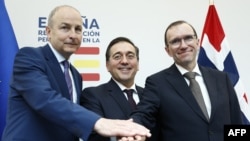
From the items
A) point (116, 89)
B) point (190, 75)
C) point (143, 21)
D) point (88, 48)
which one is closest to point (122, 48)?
point (116, 89)

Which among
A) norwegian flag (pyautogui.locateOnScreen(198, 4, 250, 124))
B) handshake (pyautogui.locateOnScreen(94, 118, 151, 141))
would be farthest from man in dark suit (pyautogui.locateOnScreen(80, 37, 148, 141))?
norwegian flag (pyautogui.locateOnScreen(198, 4, 250, 124))

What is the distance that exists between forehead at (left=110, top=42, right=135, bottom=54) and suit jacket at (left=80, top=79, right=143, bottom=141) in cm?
30

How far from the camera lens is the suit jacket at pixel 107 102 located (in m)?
1.85

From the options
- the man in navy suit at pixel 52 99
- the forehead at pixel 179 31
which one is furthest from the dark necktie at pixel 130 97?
the forehead at pixel 179 31

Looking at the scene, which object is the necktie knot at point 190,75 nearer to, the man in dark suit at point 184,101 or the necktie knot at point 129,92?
the man in dark suit at point 184,101

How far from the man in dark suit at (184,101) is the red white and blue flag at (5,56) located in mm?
1354

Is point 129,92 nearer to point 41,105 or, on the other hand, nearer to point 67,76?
point 67,76

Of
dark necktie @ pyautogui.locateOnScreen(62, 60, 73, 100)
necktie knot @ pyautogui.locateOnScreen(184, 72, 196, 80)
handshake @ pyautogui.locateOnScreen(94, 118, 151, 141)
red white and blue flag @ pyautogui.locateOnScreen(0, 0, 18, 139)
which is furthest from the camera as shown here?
red white and blue flag @ pyautogui.locateOnScreen(0, 0, 18, 139)

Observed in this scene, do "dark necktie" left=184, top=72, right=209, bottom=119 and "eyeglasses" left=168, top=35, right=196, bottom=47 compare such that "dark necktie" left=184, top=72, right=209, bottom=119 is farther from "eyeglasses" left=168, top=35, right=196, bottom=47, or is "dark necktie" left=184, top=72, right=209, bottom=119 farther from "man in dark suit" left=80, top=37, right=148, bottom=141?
"man in dark suit" left=80, top=37, right=148, bottom=141

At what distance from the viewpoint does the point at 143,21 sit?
10.7 ft

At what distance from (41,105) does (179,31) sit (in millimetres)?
978

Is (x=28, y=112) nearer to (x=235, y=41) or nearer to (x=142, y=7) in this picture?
(x=142, y=7)

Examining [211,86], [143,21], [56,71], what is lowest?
[211,86]

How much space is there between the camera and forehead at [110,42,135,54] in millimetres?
2210
